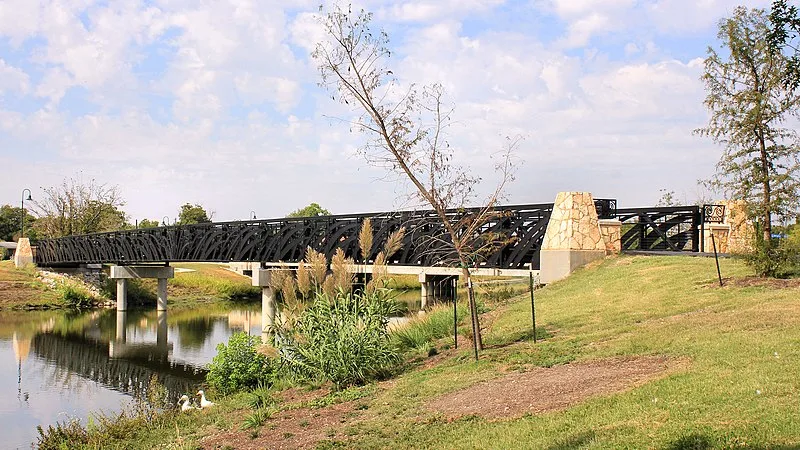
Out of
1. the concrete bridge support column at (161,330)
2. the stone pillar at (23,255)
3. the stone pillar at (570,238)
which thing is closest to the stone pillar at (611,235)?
the stone pillar at (570,238)

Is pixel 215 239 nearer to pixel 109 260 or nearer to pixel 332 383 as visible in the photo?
pixel 109 260

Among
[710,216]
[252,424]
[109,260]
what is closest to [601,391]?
[252,424]

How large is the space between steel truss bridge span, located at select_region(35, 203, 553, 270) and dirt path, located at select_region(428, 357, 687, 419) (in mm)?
6092

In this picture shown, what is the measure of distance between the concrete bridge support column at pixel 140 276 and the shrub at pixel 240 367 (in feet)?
119

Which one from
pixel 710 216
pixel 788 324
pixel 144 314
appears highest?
pixel 710 216

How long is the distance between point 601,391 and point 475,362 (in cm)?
366

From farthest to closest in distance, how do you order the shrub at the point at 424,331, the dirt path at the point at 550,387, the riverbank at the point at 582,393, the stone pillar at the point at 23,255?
the stone pillar at the point at 23,255 → the shrub at the point at 424,331 → the dirt path at the point at 550,387 → the riverbank at the point at 582,393

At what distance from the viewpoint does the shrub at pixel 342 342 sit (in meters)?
12.2

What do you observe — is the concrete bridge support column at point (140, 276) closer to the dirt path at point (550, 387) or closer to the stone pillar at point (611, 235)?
the stone pillar at point (611, 235)

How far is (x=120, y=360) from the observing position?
29469 mm

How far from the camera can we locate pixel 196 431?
10750 millimetres

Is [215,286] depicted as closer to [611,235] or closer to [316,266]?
[611,235]

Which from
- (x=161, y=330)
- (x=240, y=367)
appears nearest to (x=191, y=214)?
(x=161, y=330)

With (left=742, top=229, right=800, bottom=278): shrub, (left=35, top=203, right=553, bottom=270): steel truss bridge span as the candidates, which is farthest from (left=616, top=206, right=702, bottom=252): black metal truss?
(left=742, top=229, right=800, bottom=278): shrub
